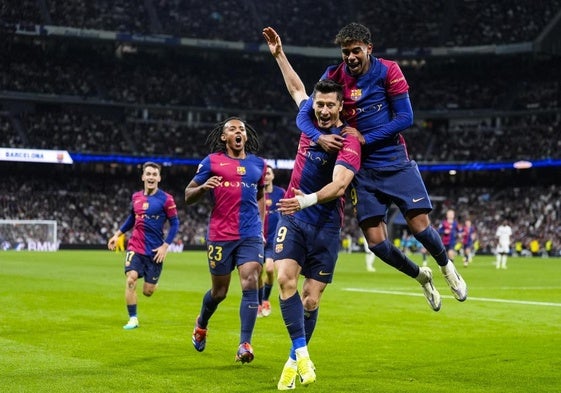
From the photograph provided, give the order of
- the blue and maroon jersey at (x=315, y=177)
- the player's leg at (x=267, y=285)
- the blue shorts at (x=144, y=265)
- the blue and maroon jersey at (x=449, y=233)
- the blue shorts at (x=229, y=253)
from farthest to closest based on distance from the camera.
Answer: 1. the blue and maroon jersey at (x=449, y=233)
2. the player's leg at (x=267, y=285)
3. the blue shorts at (x=144, y=265)
4. the blue shorts at (x=229, y=253)
5. the blue and maroon jersey at (x=315, y=177)

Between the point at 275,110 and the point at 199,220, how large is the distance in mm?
11277

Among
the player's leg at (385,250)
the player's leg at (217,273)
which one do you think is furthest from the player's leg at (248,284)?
the player's leg at (385,250)

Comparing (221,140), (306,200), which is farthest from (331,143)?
(221,140)

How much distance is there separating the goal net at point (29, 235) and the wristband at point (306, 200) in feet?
171

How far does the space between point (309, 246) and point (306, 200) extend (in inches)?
39.8

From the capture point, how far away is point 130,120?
7175 cm

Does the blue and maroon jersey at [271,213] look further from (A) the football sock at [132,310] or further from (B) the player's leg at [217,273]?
(B) the player's leg at [217,273]

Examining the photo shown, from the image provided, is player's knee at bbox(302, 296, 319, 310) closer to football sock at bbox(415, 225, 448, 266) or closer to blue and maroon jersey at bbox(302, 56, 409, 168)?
football sock at bbox(415, 225, 448, 266)

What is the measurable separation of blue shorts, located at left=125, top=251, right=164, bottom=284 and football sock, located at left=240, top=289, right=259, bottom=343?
4632 millimetres

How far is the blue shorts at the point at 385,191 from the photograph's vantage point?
9.94m

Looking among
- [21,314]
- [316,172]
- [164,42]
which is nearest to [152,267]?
[21,314]


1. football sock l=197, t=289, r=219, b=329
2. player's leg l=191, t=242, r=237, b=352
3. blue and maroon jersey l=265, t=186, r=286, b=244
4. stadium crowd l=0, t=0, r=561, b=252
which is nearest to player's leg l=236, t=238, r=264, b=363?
player's leg l=191, t=242, r=237, b=352

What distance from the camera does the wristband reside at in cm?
825

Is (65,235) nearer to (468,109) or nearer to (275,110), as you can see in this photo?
(275,110)
